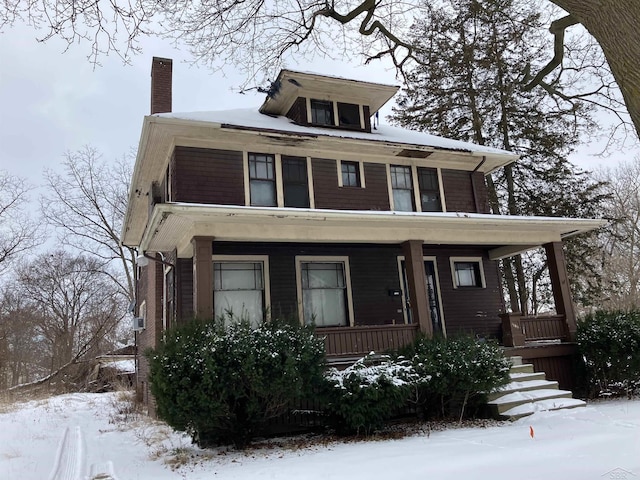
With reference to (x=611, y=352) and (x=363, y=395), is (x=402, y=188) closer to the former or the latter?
(x=611, y=352)

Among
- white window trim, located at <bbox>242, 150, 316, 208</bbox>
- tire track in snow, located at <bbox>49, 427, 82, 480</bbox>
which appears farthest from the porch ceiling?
tire track in snow, located at <bbox>49, 427, 82, 480</bbox>

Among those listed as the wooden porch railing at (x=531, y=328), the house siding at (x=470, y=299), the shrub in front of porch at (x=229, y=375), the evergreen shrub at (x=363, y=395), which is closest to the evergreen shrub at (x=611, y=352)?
the wooden porch railing at (x=531, y=328)

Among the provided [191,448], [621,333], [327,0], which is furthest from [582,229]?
[191,448]

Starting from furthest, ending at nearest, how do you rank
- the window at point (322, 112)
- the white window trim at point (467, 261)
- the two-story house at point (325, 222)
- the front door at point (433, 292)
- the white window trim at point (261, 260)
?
the white window trim at point (467, 261) → the window at point (322, 112) → the front door at point (433, 292) → the white window trim at point (261, 260) → the two-story house at point (325, 222)

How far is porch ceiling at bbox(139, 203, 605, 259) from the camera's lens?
8.73 meters

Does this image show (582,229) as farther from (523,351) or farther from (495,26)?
(495,26)

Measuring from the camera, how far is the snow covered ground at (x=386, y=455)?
5.24 m

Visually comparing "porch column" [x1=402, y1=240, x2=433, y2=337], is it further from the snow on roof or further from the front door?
the snow on roof

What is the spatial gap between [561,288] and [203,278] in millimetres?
8292

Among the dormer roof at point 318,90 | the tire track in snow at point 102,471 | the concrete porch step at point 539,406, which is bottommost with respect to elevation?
the tire track in snow at point 102,471

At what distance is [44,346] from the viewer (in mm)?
34250

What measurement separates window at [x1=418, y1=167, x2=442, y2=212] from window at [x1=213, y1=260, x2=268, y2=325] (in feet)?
15.5

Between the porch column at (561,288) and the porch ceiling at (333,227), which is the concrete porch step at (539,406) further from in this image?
the porch ceiling at (333,227)

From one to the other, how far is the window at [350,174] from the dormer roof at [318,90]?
208cm
